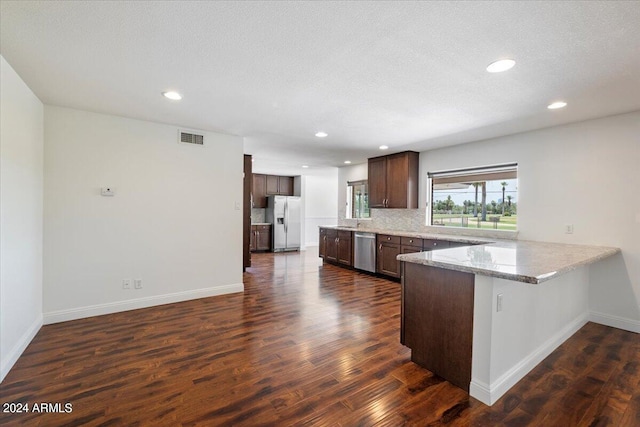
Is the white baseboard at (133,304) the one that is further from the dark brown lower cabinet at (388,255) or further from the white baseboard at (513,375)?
the white baseboard at (513,375)

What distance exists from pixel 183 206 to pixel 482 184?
4.41 metres

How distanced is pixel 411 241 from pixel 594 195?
2.30 metres

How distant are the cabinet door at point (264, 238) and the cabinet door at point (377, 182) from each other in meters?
3.87

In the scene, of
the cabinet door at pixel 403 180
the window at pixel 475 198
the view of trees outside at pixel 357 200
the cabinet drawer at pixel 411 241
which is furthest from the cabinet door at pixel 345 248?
the window at pixel 475 198

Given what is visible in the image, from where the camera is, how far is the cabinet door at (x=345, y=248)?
612 centimetres

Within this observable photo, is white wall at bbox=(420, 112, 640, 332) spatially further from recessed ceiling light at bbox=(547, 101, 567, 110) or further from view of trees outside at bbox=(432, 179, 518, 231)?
recessed ceiling light at bbox=(547, 101, 567, 110)

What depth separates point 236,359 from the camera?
246 centimetres

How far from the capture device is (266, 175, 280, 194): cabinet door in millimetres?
9164

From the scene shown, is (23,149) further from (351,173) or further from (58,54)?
(351,173)

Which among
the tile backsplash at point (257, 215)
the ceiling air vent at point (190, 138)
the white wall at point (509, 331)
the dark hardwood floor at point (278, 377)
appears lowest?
the dark hardwood floor at point (278, 377)

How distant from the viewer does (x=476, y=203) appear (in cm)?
476

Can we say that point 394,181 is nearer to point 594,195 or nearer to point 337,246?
point 337,246

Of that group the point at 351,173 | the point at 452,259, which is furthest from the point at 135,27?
the point at 351,173

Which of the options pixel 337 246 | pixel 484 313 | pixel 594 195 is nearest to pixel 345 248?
pixel 337 246
